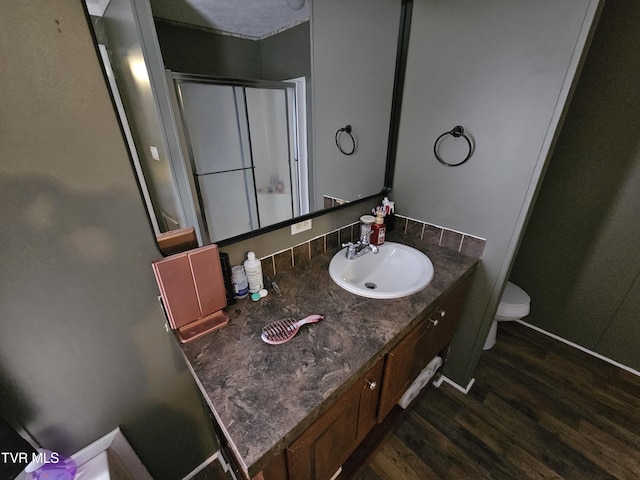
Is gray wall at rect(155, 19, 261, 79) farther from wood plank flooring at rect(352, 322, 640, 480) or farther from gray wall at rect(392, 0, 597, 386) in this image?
wood plank flooring at rect(352, 322, 640, 480)

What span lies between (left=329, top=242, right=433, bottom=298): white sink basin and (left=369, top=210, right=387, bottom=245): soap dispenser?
36 millimetres

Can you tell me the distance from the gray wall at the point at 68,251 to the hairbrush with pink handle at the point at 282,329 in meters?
0.35

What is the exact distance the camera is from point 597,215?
1.60 meters

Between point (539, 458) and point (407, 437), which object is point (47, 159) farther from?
point (539, 458)

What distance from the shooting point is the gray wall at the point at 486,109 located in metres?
0.92

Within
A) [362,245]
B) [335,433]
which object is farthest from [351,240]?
[335,433]

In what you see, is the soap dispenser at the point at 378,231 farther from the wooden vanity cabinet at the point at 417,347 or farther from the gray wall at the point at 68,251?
the gray wall at the point at 68,251

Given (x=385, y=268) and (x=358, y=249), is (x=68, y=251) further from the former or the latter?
(x=385, y=268)

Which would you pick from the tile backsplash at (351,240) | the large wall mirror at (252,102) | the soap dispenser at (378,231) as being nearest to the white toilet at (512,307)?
the tile backsplash at (351,240)

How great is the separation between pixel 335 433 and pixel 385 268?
2.42 ft

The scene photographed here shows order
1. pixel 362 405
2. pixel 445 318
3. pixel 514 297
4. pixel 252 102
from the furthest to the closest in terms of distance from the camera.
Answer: pixel 514 297 < pixel 445 318 < pixel 252 102 < pixel 362 405

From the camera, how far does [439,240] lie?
1.39 m

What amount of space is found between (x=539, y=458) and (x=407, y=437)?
2.02 feet

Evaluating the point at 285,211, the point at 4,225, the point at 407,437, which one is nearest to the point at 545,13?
the point at 285,211
